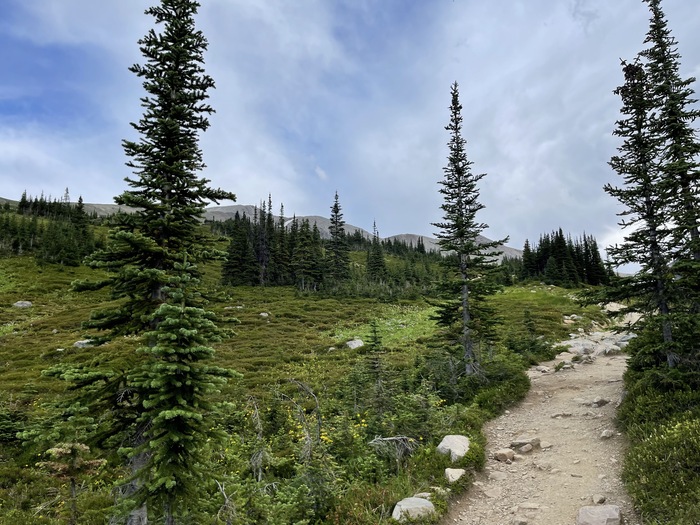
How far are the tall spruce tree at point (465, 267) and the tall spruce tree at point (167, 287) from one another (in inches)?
534

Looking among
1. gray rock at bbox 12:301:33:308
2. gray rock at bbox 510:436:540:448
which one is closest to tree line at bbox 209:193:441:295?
gray rock at bbox 12:301:33:308

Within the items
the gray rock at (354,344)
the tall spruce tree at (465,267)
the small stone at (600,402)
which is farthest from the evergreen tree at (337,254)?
the small stone at (600,402)

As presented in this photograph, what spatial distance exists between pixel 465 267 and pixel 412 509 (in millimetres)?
13514

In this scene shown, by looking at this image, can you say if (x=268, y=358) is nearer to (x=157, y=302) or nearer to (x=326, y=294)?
(x=157, y=302)

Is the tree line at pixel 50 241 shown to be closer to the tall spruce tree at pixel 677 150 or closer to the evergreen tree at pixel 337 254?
the evergreen tree at pixel 337 254

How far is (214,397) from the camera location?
2027 cm

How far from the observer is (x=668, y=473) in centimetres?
733

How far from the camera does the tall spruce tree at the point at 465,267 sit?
60.7 feet

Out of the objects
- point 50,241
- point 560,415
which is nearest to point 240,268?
point 50,241

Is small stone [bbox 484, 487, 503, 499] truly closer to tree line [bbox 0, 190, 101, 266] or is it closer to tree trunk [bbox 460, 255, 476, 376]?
tree trunk [bbox 460, 255, 476, 376]

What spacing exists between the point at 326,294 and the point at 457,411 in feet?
166

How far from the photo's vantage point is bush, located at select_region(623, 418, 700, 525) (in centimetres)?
646

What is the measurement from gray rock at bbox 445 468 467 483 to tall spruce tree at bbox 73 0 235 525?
243 inches

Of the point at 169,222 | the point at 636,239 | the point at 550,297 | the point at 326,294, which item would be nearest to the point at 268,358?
the point at 169,222
